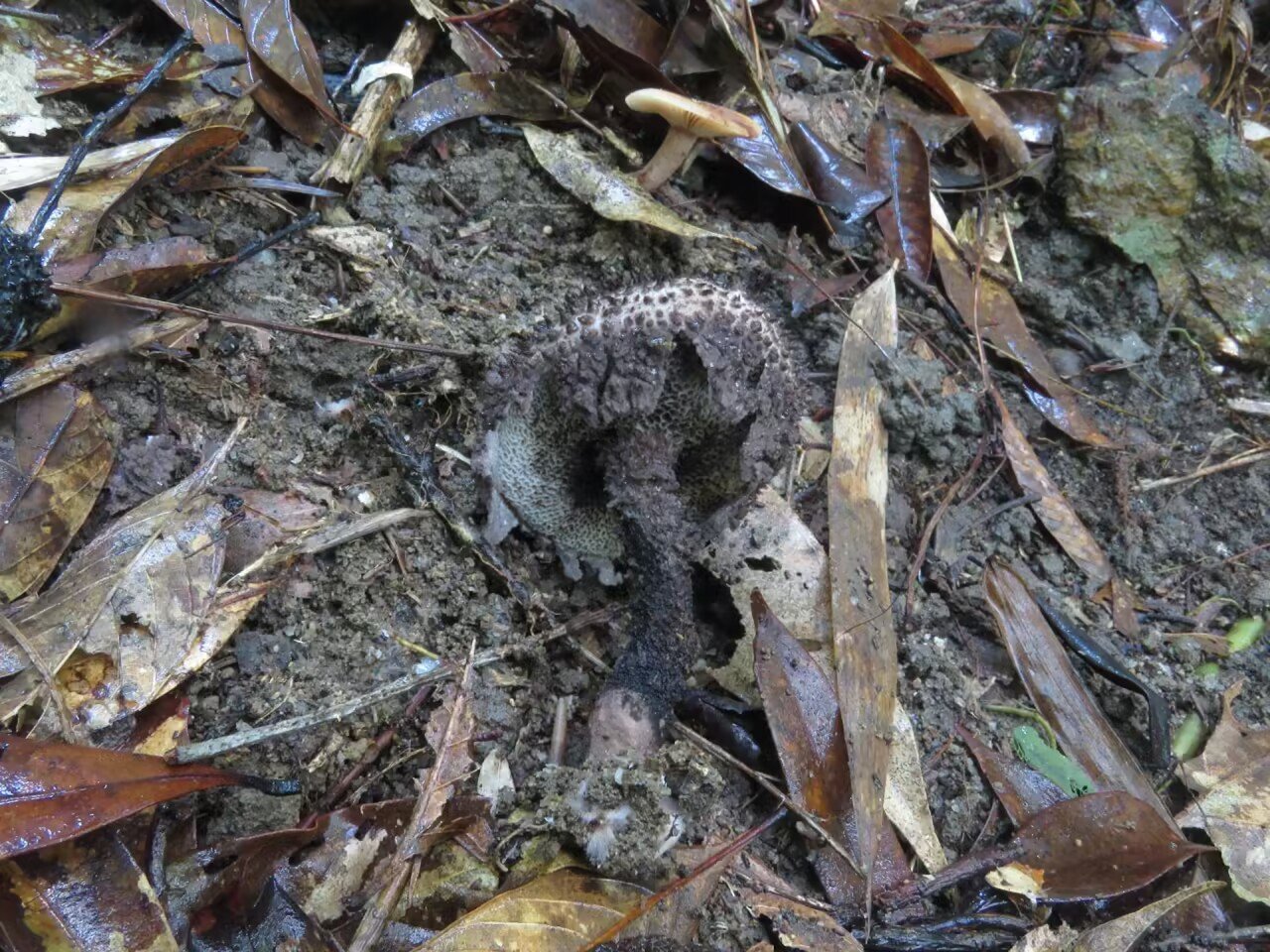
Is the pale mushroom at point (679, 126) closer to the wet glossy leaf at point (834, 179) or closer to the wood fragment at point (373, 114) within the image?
the wet glossy leaf at point (834, 179)

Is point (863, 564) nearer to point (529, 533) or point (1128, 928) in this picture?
point (529, 533)

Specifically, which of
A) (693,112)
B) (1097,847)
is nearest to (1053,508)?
(1097,847)

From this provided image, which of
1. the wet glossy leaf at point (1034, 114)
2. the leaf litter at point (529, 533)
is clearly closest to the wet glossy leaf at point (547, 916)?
the leaf litter at point (529, 533)

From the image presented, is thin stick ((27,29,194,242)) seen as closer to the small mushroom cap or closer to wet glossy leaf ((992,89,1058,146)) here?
the small mushroom cap

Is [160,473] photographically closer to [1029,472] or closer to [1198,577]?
[1029,472]

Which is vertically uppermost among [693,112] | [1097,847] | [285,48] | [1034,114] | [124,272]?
[285,48]

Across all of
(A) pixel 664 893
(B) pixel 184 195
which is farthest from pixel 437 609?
(B) pixel 184 195
